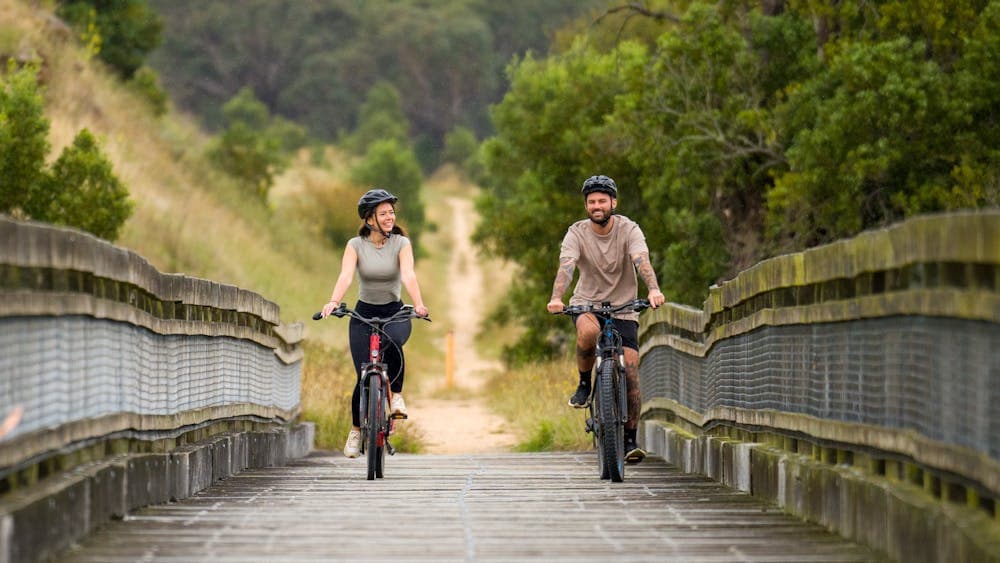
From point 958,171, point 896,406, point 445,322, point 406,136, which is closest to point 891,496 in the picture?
point 896,406

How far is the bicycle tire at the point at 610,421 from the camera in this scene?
12125 millimetres

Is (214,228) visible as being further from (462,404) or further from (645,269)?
(645,269)

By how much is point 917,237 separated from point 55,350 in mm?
3833

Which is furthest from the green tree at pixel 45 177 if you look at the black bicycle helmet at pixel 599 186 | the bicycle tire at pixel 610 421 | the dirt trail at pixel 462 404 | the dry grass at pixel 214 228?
the bicycle tire at pixel 610 421

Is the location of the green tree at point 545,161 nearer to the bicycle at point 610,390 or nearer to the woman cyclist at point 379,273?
the woman cyclist at point 379,273

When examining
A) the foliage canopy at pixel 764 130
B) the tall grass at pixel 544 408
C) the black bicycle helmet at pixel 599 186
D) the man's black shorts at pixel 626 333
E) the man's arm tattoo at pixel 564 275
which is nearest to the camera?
the man's arm tattoo at pixel 564 275

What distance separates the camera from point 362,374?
1300 cm

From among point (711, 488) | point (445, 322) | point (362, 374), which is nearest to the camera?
point (711, 488)

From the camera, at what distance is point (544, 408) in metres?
23.4

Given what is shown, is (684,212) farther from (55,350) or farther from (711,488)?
(55,350)

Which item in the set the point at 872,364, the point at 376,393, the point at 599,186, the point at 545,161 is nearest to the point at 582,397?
the point at 376,393

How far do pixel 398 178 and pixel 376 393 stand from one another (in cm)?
6121

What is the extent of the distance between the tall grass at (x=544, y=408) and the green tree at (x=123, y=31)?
21.0m

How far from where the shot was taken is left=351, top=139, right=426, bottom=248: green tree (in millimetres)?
72625
